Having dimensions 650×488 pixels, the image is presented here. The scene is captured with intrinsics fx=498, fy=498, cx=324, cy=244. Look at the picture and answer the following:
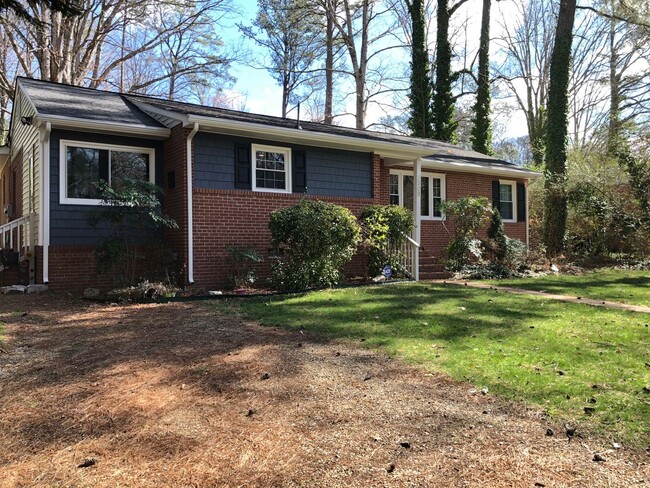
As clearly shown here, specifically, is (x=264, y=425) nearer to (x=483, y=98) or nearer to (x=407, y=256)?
(x=407, y=256)

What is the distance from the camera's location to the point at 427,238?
49.5 feet

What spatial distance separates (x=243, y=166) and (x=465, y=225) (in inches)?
234

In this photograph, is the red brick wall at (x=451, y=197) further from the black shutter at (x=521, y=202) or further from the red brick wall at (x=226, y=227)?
the red brick wall at (x=226, y=227)

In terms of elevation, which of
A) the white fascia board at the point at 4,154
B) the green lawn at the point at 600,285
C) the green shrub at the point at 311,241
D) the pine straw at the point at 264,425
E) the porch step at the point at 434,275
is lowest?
the pine straw at the point at 264,425

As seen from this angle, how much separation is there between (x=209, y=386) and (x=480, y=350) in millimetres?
2701

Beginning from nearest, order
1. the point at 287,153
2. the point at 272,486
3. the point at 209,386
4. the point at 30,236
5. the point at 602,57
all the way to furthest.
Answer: the point at 272,486
the point at 209,386
the point at 30,236
the point at 287,153
the point at 602,57

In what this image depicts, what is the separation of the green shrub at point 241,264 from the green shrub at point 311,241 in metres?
0.58

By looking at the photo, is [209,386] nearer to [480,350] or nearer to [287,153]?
[480,350]

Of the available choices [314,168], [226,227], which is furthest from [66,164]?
[314,168]

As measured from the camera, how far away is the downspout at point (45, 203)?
9.36 metres

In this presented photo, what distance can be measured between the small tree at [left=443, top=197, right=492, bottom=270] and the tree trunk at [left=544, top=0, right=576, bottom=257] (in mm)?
4757

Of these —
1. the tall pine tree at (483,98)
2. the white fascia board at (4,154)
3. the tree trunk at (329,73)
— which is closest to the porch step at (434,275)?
the white fascia board at (4,154)

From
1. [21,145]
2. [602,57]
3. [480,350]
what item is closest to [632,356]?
[480,350]

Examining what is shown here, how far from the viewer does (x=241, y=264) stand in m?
10.4
